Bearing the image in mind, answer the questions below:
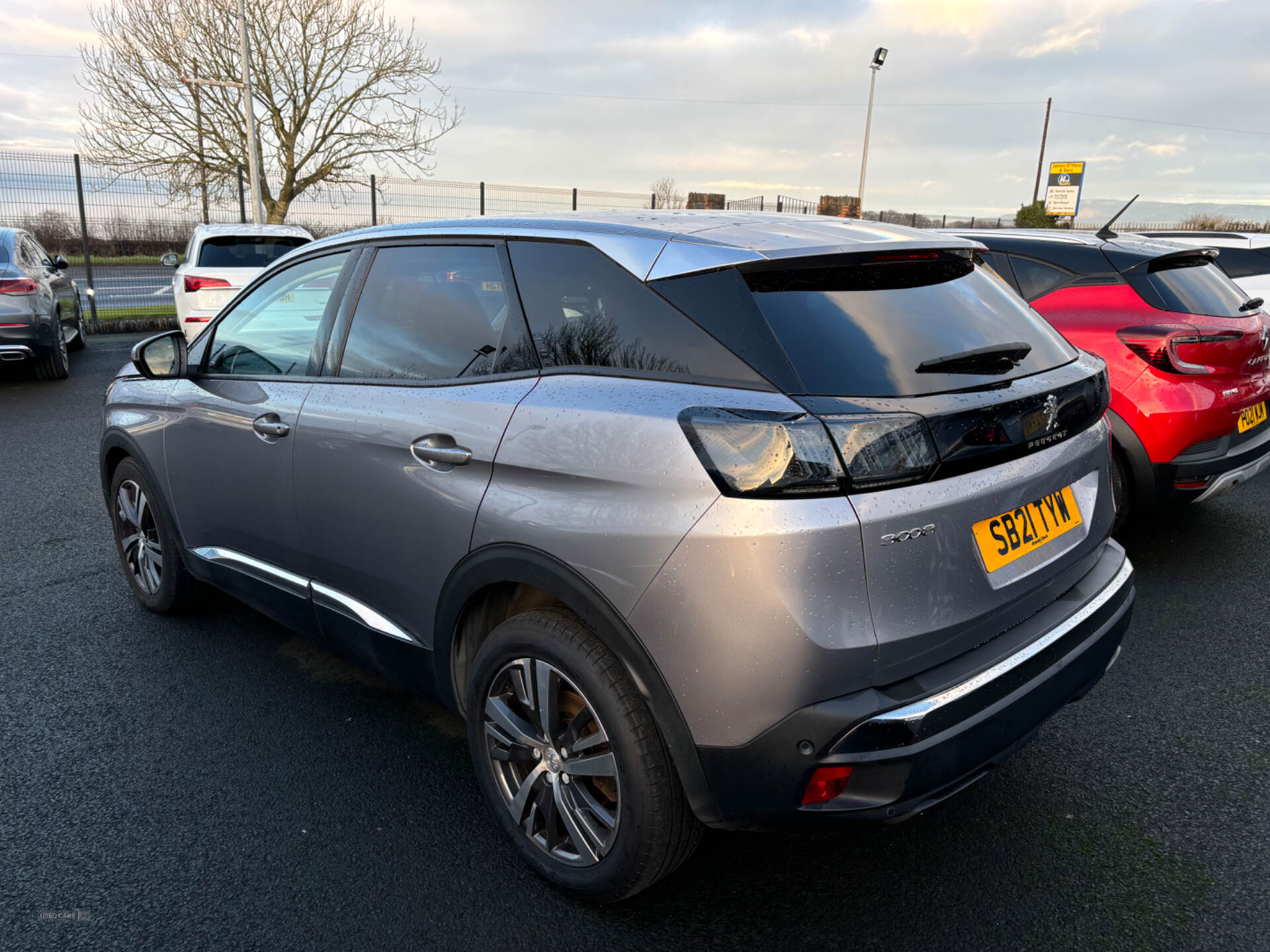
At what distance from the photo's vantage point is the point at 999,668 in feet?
6.46

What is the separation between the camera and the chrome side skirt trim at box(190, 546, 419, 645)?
8.70 ft

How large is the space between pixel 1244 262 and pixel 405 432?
666 cm

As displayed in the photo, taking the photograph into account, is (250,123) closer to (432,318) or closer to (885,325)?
(432,318)

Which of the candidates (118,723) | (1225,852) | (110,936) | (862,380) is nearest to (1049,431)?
(862,380)

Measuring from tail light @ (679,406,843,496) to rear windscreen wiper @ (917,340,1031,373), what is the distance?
389mm

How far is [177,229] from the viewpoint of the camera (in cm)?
1853

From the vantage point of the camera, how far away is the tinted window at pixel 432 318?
242 cm

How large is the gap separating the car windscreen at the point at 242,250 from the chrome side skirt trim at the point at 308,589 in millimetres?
7722

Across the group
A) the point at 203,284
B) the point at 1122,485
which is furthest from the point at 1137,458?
the point at 203,284

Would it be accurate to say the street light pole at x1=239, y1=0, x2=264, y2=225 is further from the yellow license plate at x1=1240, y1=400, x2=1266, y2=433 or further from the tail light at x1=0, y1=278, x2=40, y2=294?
the yellow license plate at x1=1240, y1=400, x2=1266, y2=433

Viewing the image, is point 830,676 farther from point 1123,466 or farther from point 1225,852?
point 1123,466

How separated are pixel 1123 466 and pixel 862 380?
3.20 metres

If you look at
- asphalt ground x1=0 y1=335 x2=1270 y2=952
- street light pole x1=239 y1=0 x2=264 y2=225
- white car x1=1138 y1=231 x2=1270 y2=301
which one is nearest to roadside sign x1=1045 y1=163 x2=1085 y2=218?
street light pole x1=239 y1=0 x2=264 y2=225

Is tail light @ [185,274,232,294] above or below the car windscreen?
below
